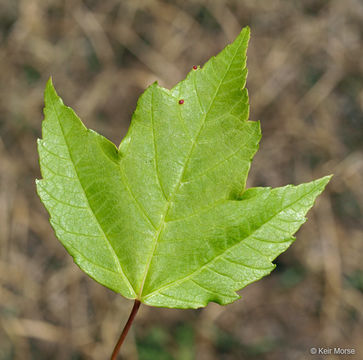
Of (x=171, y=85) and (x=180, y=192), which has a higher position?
(x=171, y=85)

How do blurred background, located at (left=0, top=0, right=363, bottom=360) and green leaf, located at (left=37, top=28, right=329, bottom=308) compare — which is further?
blurred background, located at (left=0, top=0, right=363, bottom=360)

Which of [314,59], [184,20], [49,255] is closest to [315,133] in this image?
[314,59]

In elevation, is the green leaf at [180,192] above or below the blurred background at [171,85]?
below

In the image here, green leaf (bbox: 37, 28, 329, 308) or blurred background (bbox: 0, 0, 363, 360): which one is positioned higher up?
blurred background (bbox: 0, 0, 363, 360)

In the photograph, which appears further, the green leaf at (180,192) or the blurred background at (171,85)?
the blurred background at (171,85)
